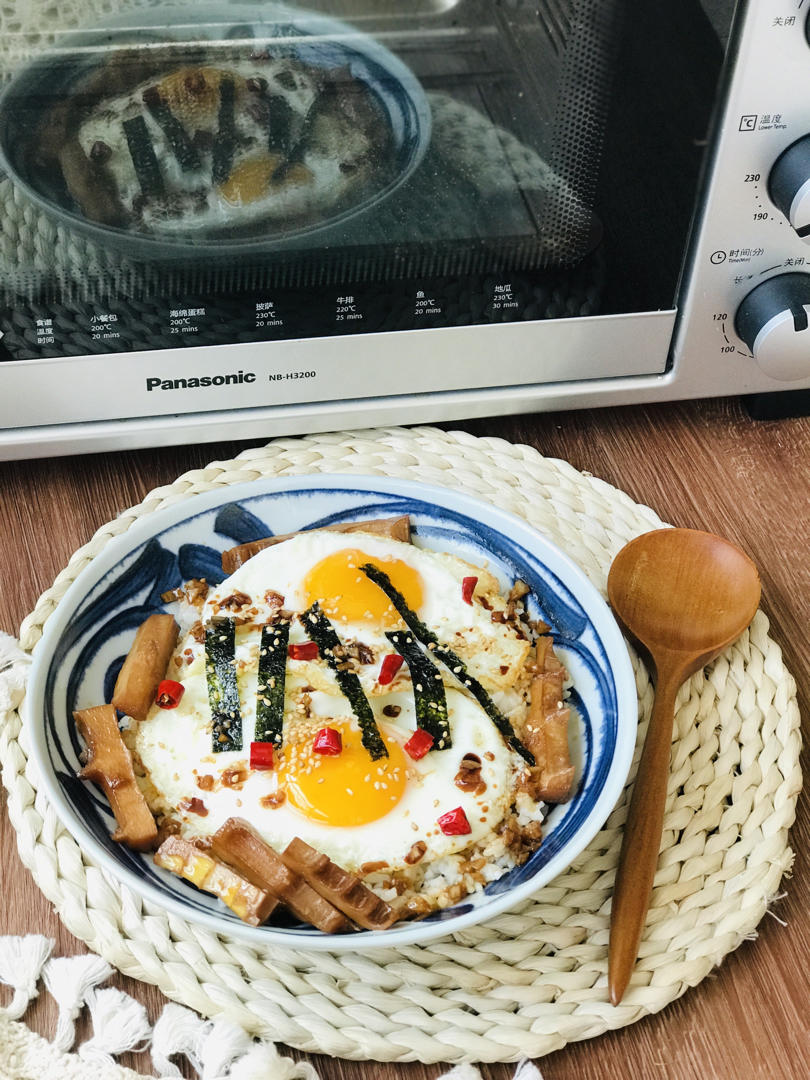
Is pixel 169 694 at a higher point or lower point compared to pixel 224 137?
lower

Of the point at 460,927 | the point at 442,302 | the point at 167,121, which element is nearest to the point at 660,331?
the point at 442,302

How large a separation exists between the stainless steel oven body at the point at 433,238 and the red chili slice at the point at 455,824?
40 centimetres

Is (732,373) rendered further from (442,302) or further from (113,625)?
(113,625)

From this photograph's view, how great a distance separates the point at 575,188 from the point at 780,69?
0.55 ft

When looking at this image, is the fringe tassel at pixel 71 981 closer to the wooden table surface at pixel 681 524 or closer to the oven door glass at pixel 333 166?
the wooden table surface at pixel 681 524

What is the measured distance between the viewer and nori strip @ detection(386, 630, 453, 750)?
76cm

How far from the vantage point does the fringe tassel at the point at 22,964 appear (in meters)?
0.72

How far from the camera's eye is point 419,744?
747 mm

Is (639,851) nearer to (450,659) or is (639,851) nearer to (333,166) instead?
(450,659)

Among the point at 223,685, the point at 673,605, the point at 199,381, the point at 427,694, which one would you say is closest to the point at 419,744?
the point at 427,694

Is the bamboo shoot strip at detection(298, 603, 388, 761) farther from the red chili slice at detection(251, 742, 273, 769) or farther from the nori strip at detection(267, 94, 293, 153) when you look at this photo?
the nori strip at detection(267, 94, 293, 153)

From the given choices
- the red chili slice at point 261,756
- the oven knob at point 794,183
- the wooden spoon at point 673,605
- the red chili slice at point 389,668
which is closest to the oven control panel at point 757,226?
the oven knob at point 794,183

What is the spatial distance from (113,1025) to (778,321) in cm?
72

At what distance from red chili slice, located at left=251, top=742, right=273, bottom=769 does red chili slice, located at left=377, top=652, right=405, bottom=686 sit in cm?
10
